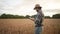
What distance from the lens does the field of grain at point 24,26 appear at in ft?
12.5

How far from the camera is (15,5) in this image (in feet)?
12.7

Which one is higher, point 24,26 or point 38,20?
point 38,20

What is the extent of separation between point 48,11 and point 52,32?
1.49 ft

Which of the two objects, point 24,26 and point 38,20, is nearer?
point 38,20

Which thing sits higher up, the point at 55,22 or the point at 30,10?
the point at 30,10

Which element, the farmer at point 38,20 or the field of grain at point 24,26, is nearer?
the farmer at point 38,20

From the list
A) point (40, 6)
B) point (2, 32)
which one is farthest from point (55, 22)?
point (2, 32)

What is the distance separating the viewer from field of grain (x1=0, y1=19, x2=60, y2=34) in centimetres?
382

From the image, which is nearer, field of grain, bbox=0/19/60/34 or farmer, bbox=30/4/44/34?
farmer, bbox=30/4/44/34

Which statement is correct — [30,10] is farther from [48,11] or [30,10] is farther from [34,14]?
[48,11]

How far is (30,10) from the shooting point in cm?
381

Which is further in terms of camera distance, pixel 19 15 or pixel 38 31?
pixel 19 15

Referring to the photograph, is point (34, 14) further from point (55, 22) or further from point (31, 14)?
point (55, 22)

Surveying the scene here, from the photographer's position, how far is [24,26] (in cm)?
385
